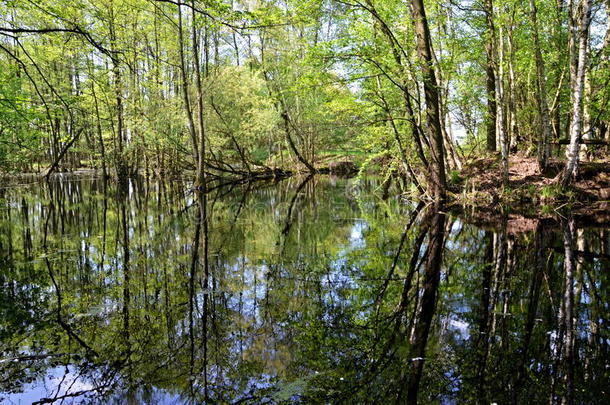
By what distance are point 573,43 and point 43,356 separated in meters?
13.7

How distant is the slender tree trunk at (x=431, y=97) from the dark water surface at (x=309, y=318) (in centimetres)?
424

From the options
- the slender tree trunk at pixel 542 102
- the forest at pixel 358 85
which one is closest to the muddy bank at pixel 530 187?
the forest at pixel 358 85

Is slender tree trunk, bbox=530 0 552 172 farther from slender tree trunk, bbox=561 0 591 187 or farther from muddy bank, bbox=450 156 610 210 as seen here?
slender tree trunk, bbox=561 0 591 187

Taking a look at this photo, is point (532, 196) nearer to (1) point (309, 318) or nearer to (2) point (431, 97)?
(2) point (431, 97)

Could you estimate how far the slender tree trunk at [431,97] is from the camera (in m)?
12.5

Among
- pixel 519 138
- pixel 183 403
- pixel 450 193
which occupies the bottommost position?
pixel 183 403

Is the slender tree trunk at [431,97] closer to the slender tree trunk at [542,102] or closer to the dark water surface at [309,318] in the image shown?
the slender tree trunk at [542,102]

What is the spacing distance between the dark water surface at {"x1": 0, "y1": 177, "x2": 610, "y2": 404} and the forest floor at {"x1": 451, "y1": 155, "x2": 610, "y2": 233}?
1835 millimetres

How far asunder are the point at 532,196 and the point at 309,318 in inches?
424

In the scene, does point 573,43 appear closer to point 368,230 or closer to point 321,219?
point 368,230

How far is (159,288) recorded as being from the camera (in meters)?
6.08

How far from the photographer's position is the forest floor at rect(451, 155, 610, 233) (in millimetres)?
11617

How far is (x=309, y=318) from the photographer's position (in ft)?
16.3

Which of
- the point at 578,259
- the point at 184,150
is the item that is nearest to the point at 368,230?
the point at 578,259
